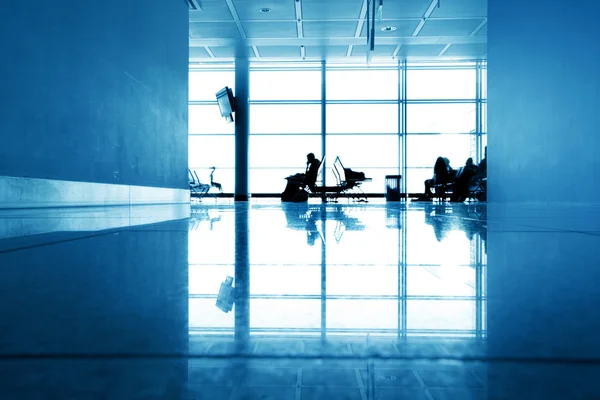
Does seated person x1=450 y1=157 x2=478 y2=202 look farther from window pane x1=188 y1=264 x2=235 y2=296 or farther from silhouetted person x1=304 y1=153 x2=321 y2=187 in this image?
window pane x1=188 y1=264 x2=235 y2=296

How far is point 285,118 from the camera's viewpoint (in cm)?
1291

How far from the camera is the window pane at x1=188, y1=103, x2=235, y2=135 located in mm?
13102

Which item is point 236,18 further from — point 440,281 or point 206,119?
point 440,281

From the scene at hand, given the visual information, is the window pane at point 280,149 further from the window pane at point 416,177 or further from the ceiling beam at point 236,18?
the ceiling beam at point 236,18

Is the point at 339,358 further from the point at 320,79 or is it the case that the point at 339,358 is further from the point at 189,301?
the point at 320,79

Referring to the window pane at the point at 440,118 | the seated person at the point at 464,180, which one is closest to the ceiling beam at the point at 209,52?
the window pane at the point at 440,118

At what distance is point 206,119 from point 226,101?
2.15 metres

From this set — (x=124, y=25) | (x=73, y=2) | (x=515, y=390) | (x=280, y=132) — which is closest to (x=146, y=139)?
(x=124, y=25)

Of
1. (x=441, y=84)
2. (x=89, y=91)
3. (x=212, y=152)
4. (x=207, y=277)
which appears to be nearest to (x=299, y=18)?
(x=212, y=152)

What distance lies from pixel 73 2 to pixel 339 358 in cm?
311

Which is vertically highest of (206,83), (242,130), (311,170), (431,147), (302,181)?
(206,83)

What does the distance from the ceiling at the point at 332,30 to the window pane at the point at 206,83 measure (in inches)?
31.0

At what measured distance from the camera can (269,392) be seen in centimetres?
25

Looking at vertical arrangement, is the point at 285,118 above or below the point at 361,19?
below
